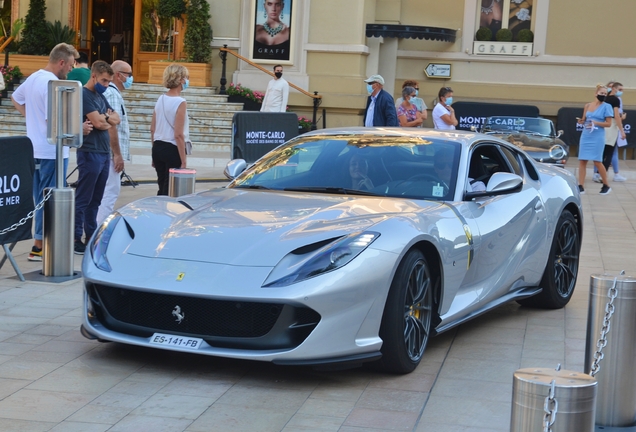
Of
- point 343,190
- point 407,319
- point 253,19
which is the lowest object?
point 407,319

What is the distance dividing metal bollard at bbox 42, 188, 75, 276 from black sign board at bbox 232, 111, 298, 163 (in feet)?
21.3

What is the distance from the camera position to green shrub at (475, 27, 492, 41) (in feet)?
87.6

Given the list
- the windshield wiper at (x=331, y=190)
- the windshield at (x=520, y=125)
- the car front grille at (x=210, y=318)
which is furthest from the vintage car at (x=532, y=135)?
the car front grille at (x=210, y=318)

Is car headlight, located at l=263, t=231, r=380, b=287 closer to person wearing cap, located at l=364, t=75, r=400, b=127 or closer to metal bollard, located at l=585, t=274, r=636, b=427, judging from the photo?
metal bollard, located at l=585, t=274, r=636, b=427

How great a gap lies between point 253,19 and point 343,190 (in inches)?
775

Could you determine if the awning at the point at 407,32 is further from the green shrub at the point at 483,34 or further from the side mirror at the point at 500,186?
the side mirror at the point at 500,186

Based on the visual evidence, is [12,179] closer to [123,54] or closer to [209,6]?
[209,6]

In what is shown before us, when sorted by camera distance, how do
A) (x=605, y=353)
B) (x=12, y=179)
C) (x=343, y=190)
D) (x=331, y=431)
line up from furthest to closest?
(x=12, y=179) → (x=343, y=190) → (x=605, y=353) → (x=331, y=431)

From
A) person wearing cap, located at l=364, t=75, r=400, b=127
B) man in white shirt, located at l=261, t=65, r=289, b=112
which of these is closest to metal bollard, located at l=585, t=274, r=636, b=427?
person wearing cap, located at l=364, t=75, r=400, b=127

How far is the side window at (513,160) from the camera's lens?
23.1 ft

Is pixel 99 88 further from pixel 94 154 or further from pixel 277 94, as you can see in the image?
pixel 277 94

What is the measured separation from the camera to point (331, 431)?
4.33 metres

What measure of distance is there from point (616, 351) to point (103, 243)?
9.36 ft

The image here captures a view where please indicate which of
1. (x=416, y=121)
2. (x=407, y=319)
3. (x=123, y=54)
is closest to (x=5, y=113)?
(x=123, y=54)
